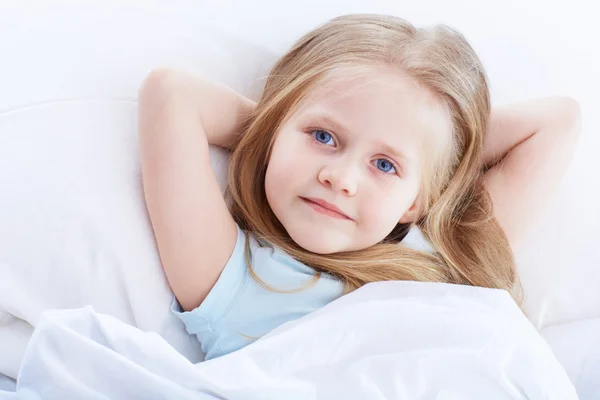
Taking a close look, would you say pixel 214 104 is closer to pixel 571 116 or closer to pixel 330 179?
pixel 330 179

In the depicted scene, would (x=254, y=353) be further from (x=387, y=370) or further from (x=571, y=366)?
(x=571, y=366)

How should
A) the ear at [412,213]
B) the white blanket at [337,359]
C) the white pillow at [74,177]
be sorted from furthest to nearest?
the ear at [412,213] < the white pillow at [74,177] < the white blanket at [337,359]

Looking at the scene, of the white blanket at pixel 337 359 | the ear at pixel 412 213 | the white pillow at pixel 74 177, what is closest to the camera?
the white blanket at pixel 337 359

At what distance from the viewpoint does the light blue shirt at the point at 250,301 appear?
1009 mm

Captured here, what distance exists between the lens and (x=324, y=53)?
1070 millimetres

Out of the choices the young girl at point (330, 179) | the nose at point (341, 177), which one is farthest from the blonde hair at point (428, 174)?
the nose at point (341, 177)

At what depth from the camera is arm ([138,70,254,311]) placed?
3.20 feet

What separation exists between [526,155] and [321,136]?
0.32 metres

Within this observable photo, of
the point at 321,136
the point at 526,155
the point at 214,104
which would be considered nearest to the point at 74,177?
the point at 214,104

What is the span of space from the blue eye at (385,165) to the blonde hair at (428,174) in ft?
0.23

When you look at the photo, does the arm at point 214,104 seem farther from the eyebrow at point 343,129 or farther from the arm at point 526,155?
the arm at point 526,155

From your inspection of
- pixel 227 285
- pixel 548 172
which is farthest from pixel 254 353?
pixel 548 172

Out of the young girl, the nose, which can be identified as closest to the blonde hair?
the young girl

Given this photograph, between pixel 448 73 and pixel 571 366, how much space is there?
424mm
